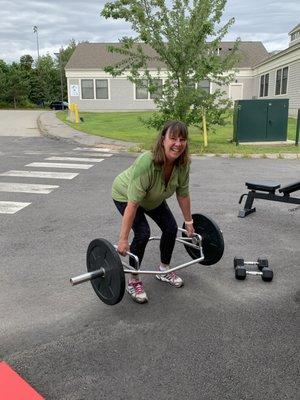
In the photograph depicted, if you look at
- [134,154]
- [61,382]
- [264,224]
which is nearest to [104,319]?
[61,382]

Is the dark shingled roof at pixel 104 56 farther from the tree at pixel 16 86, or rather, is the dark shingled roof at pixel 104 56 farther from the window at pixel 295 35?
the tree at pixel 16 86

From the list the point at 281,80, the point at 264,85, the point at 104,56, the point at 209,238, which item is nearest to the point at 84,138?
the point at 209,238

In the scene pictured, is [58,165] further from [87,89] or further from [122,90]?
[87,89]

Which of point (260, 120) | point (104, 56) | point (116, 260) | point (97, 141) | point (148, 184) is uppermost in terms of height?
point (104, 56)

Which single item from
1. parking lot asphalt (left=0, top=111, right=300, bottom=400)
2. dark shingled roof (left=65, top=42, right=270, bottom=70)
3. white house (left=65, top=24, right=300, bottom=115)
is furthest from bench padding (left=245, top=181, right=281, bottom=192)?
dark shingled roof (left=65, top=42, right=270, bottom=70)

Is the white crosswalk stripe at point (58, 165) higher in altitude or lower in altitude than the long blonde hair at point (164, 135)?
lower

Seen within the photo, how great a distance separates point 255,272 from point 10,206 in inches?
179

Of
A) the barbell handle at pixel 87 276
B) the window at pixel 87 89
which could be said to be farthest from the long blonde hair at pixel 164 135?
the window at pixel 87 89

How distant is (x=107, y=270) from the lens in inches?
136

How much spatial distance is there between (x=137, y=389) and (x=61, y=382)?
50 cm

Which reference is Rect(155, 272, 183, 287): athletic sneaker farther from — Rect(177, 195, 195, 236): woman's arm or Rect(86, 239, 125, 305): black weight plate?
Rect(86, 239, 125, 305): black weight plate

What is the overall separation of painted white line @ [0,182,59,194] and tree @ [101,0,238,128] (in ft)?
20.0

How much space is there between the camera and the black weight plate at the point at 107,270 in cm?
334

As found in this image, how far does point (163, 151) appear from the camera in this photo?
339 centimetres
